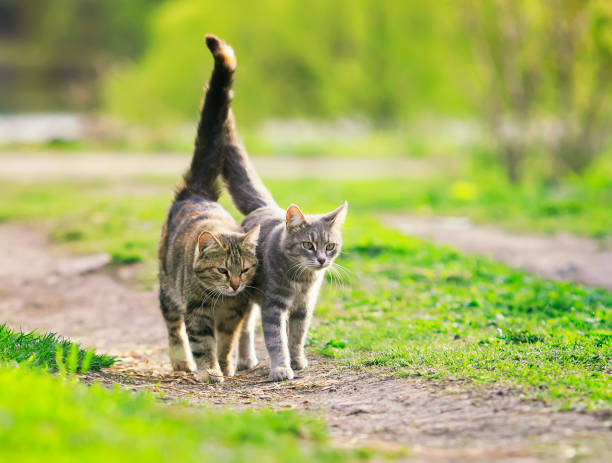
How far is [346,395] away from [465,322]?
200 centimetres

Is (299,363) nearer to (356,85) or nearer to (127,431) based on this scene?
(127,431)

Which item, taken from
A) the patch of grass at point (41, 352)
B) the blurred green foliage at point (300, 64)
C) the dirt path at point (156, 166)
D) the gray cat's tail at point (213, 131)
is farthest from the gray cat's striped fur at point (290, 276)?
the blurred green foliage at point (300, 64)

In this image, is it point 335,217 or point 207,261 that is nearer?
point 207,261

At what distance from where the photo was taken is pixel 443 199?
1379 centimetres

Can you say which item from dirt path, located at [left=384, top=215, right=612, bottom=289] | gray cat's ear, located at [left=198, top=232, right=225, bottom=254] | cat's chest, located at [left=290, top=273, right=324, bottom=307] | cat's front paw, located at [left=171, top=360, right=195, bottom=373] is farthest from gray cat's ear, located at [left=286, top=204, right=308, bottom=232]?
dirt path, located at [left=384, top=215, right=612, bottom=289]

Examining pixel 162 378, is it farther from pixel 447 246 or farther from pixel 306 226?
pixel 447 246

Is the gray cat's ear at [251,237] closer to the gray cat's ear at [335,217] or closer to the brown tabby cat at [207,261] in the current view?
the brown tabby cat at [207,261]

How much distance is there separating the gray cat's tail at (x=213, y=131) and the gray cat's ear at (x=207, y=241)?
1.04 m

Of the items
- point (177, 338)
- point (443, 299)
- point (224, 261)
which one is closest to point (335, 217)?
point (224, 261)

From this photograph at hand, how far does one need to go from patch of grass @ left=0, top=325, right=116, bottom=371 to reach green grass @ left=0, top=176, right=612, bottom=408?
169 cm

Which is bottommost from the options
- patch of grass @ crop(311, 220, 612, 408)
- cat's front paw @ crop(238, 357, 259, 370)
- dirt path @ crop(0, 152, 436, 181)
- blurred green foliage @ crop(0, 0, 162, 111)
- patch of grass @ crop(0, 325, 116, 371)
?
cat's front paw @ crop(238, 357, 259, 370)

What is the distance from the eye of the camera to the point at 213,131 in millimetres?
6117

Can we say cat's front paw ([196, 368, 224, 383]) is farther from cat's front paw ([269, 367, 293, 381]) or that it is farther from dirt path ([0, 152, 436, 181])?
dirt path ([0, 152, 436, 181])

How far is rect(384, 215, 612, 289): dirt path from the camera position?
27.7 ft
